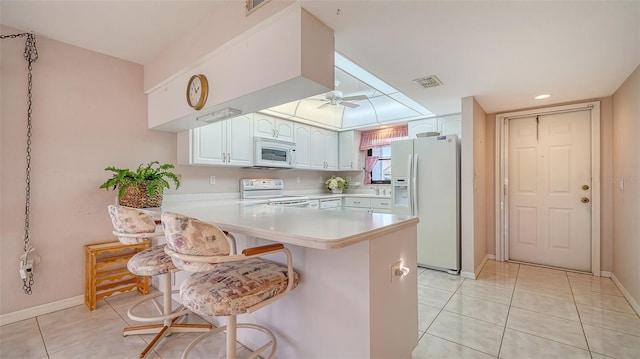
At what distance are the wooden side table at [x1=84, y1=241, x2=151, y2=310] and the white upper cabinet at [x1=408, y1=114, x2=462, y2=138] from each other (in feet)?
13.1

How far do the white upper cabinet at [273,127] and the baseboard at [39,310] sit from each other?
262 centimetres

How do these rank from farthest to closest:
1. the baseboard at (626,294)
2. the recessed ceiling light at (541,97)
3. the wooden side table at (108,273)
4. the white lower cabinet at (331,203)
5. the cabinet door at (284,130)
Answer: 1. the white lower cabinet at (331,203)
2. the cabinet door at (284,130)
3. the recessed ceiling light at (541,97)
4. the wooden side table at (108,273)
5. the baseboard at (626,294)

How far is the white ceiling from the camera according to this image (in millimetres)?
1637

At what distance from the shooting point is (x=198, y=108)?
91.2 inches

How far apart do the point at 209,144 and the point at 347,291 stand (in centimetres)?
261

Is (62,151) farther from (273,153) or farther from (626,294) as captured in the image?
(626,294)

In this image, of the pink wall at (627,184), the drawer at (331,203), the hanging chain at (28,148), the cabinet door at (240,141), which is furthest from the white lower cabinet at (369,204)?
the hanging chain at (28,148)

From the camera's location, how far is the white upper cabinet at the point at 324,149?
→ 16.0ft

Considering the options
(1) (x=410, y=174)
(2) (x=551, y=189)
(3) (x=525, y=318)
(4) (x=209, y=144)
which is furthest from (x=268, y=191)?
(2) (x=551, y=189)

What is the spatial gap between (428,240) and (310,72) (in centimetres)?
279

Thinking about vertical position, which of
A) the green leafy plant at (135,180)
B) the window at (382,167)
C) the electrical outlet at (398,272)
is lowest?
the electrical outlet at (398,272)

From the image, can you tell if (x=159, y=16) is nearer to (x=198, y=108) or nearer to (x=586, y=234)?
(x=198, y=108)

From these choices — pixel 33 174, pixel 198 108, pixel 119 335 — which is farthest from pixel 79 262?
pixel 198 108

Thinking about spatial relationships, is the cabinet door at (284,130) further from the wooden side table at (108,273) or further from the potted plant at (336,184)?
the wooden side table at (108,273)
